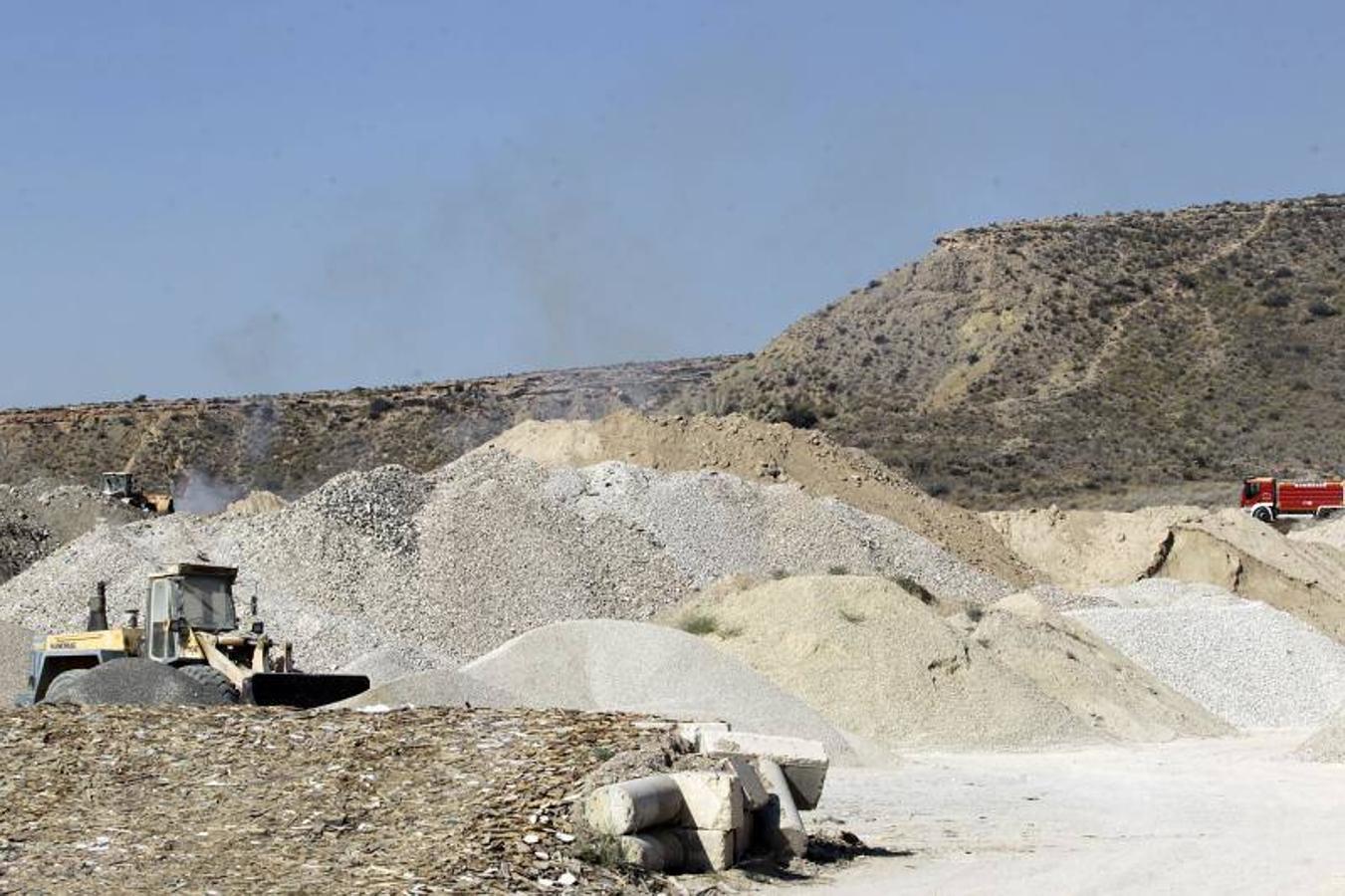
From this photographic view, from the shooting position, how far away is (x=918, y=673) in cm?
2462

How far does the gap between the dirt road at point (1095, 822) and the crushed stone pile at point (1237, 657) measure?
6371 millimetres

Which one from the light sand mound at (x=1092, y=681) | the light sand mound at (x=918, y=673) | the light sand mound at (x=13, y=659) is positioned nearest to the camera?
the light sand mound at (x=13, y=659)

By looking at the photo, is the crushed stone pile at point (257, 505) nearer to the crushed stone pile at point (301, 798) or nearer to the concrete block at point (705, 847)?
the crushed stone pile at point (301, 798)

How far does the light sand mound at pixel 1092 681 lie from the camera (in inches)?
1045

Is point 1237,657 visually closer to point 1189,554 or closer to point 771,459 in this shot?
point 1189,554

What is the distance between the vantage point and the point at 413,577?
31828mm

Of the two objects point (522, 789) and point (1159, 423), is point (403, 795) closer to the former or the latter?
point (522, 789)

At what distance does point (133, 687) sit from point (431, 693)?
2623 millimetres

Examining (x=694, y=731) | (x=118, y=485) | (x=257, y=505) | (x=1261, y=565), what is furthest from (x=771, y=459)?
(x=694, y=731)

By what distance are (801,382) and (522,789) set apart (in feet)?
207

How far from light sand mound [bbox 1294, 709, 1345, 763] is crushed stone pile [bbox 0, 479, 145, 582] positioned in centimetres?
2691

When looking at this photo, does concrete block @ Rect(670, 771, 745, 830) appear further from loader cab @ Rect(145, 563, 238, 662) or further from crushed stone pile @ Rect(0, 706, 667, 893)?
loader cab @ Rect(145, 563, 238, 662)

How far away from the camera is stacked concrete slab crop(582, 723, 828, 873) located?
11031 mm

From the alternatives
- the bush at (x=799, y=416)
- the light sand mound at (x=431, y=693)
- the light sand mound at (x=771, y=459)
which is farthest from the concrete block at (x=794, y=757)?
the bush at (x=799, y=416)
